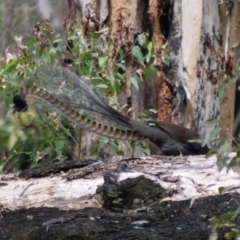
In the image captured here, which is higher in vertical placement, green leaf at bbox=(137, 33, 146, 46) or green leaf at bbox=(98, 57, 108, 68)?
green leaf at bbox=(137, 33, 146, 46)

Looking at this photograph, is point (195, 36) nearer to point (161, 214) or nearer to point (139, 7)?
point (139, 7)

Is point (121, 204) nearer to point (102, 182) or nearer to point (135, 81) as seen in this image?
point (102, 182)

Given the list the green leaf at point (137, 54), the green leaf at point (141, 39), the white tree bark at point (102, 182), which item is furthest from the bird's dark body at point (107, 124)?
the green leaf at point (141, 39)

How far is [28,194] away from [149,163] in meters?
0.71

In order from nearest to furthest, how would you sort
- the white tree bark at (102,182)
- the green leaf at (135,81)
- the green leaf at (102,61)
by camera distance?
1. the white tree bark at (102,182)
2. the green leaf at (102,61)
3. the green leaf at (135,81)

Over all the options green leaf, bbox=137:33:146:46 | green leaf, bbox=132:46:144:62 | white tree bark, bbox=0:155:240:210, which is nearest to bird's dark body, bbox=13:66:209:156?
green leaf, bbox=132:46:144:62

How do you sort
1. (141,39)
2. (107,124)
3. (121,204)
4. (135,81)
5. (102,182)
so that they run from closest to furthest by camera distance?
(121,204), (102,182), (107,124), (135,81), (141,39)

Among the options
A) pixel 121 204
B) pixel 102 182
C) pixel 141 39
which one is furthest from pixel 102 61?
pixel 121 204

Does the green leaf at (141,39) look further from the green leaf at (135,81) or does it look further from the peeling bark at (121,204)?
the peeling bark at (121,204)

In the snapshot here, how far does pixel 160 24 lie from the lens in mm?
7555

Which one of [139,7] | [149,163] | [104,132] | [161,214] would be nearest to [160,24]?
[139,7]

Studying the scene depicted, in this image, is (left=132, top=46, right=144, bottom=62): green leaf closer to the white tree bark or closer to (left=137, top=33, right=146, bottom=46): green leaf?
(left=137, top=33, right=146, bottom=46): green leaf

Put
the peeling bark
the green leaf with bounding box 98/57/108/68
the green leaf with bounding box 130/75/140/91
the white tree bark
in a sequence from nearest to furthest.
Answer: the peeling bark
the white tree bark
the green leaf with bounding box 98/57/108/68
the green leaf with bounding box 130/75/140/91

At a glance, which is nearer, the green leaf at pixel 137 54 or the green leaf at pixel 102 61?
the green leaf at pixel 102 61
